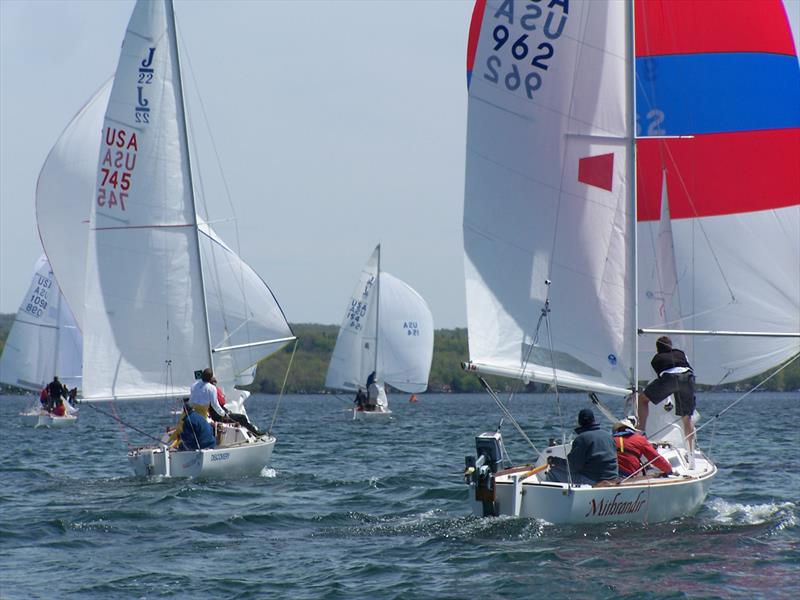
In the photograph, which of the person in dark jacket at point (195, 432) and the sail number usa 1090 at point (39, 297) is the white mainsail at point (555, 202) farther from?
the sail number usa 1090 at point (39, 297)

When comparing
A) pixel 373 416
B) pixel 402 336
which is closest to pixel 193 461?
pixel 373 416

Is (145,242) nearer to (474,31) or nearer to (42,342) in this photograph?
(474,31)

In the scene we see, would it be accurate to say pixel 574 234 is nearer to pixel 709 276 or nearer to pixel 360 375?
pixel 709 276

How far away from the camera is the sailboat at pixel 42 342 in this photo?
4466 centimetres

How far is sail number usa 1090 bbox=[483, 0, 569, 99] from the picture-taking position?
13633 millimetres

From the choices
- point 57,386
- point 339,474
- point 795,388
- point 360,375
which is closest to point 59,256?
point 339,474

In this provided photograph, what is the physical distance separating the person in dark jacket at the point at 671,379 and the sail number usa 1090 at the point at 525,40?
10.4ft

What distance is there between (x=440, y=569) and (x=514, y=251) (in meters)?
4.41

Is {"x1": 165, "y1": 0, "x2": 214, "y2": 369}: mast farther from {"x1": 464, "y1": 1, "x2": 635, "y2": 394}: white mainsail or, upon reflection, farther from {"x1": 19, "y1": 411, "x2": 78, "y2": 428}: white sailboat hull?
{"x1": 19, "y1": 411, "x2": 78, "y2": 428}: white sailboat hull

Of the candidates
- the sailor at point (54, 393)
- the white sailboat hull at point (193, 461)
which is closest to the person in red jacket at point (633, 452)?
the white sailboat hull at point (193, 461)

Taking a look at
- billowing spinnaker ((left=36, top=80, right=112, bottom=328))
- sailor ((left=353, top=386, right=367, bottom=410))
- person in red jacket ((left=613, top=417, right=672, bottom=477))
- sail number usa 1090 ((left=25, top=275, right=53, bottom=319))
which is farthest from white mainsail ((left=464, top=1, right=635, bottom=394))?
sail number usa 1090 ((left=25, top=275, right=53, bottom=319))

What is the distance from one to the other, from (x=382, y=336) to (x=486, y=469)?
134ft

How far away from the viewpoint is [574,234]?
13680mm

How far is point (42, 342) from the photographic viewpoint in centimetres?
4569
